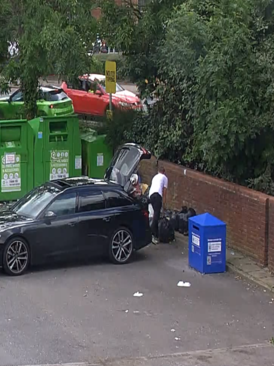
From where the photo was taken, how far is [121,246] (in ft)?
42.9

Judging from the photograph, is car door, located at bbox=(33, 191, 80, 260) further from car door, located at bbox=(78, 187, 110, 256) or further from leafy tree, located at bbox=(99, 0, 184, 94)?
leafy tree, located at bbox=(99, 0, 184, 94)

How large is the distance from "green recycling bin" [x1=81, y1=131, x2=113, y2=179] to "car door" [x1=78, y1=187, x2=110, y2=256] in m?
5.50

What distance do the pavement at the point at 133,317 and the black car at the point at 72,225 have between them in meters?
0.30

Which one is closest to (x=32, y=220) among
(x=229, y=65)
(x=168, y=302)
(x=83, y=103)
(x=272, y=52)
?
(x=168, y=302)

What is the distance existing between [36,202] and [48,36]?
188 inches

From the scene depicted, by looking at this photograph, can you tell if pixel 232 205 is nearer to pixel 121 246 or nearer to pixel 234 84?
Answer: pixel 234 84

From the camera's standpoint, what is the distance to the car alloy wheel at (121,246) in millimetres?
12992

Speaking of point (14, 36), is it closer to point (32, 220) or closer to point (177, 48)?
point (177, 48)

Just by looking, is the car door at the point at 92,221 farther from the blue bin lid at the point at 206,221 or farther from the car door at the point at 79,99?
the car door at the point at 79,99

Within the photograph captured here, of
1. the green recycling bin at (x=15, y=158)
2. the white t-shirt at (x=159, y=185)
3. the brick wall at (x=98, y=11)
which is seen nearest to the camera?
the white t-shirt at (x=159, y=185)

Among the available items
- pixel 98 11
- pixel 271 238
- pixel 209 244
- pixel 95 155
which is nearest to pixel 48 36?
pixel 98 11

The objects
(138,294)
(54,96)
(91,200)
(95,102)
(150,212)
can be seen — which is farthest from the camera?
(95,102)

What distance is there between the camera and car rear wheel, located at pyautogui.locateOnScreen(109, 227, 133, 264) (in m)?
13.0

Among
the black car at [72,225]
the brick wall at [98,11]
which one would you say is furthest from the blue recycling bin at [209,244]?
the brick wall at [98,11]
